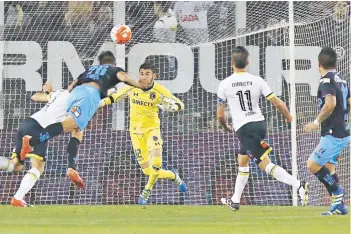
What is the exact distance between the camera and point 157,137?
16.6 metres

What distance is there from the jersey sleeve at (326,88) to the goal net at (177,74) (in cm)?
502

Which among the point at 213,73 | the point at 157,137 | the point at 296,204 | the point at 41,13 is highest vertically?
the point at 41,13

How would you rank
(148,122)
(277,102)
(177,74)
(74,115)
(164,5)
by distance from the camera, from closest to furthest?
(277,102) → (74,115) → (148,122) → (177,74) → (164,5)

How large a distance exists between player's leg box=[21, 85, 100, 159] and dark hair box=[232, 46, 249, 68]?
198 cm

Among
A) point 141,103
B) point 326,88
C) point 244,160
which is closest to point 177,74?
point 141,103

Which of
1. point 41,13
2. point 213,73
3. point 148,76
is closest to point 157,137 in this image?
point 148,76

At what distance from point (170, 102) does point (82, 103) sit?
8.41ft

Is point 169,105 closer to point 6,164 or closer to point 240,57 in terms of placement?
point 240,57

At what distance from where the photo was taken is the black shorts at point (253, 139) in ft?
45.4

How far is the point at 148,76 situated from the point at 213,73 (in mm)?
2597

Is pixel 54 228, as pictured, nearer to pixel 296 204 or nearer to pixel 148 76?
pixel 148 76

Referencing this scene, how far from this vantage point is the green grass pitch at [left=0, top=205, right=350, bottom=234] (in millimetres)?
10703

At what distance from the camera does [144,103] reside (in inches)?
653

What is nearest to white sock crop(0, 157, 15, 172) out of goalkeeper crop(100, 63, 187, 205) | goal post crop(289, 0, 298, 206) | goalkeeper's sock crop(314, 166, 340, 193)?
goalkeeper crop(100, 63, 187, 205)
